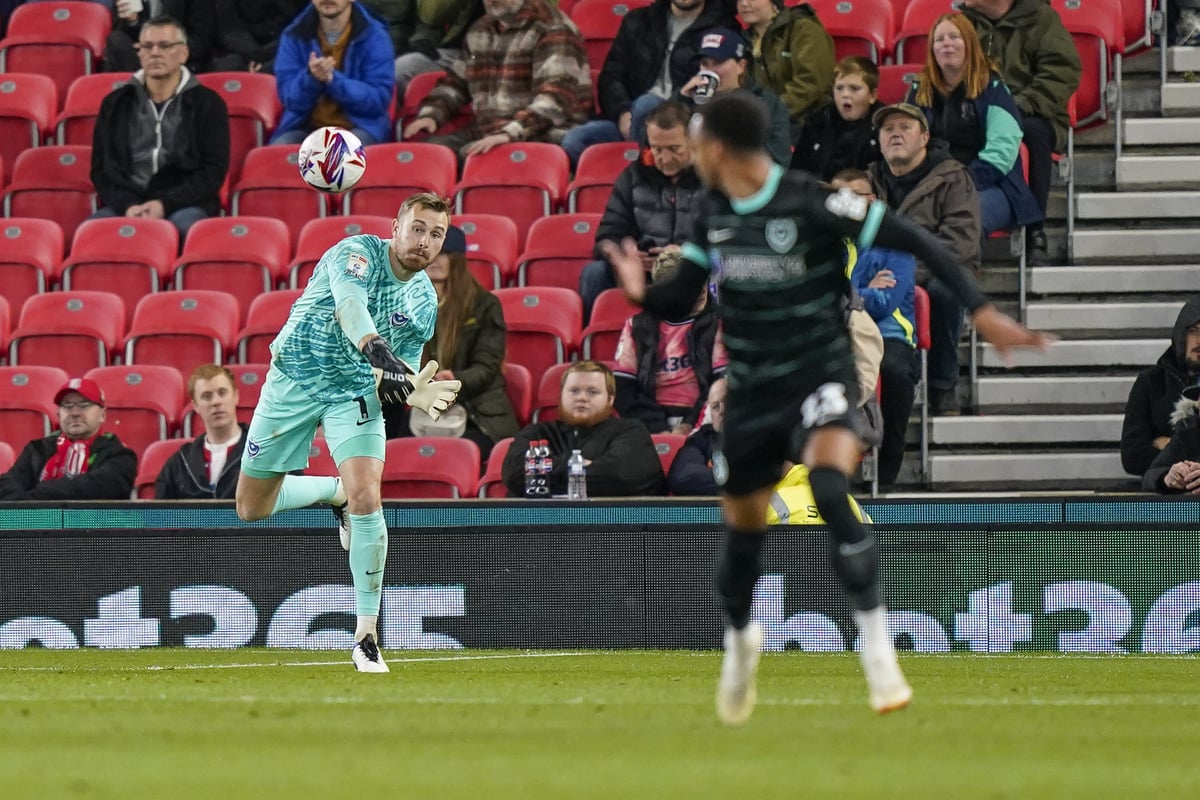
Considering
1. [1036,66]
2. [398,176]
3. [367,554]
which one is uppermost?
[1036,66]

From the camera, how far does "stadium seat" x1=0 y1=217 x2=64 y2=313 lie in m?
15.3

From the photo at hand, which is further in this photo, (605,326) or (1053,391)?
(1053,391)

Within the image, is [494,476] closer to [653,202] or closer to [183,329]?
[653,202]

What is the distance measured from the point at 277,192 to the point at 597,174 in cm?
260

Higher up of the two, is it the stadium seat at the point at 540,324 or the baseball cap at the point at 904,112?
the baseball cap at the point at 904,112

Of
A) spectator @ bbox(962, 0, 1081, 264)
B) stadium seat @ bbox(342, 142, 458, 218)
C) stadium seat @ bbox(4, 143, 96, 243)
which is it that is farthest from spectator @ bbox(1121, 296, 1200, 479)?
stadium seat @ bbox(4, 143, 96, 243)

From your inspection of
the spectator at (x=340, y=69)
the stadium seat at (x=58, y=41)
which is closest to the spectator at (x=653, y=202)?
the spectator at (x=340, y=69)

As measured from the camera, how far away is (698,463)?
40.3ft

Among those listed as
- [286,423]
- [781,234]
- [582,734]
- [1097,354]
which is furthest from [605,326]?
[582,734]

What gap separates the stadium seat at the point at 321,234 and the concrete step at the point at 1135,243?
494 centimetres

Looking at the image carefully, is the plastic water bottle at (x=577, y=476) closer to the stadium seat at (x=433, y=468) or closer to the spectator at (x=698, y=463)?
the spectator at (x=698, y=463)

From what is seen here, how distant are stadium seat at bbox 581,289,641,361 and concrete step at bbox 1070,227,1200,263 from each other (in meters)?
3.37

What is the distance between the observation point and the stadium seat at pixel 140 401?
14.0m

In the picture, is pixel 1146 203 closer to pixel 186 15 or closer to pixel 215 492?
pixel 215 492
